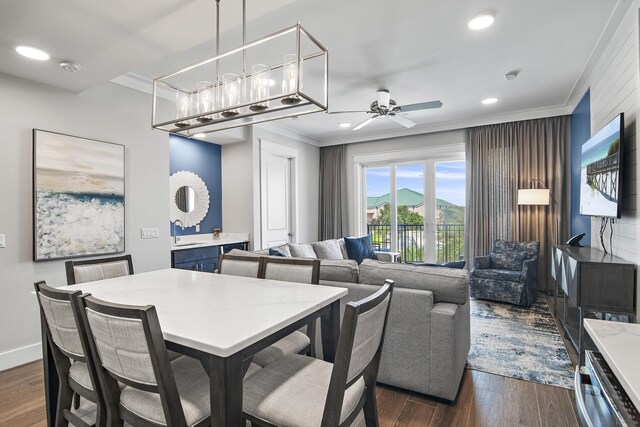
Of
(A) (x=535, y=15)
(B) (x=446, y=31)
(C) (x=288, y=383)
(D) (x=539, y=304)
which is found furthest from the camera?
(D) (x=539, y=304)

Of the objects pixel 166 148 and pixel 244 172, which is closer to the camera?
pixel 166 148

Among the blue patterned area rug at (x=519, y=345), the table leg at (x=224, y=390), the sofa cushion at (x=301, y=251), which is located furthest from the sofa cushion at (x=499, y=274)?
the table leg at (x=224, y=390)

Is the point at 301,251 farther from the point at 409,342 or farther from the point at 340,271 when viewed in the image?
the point at 409,342

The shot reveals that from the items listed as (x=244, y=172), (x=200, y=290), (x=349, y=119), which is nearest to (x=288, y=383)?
(x=200, y=290)

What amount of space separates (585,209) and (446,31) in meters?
2.32

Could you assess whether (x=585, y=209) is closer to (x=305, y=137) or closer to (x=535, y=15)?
(x=535, y=15)

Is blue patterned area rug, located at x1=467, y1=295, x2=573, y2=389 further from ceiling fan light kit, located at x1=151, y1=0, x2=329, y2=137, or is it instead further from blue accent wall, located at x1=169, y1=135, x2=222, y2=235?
blue accent wall, located at x1=169, y1=135, x2=222, y2=235

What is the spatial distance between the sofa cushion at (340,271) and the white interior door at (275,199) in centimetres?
272

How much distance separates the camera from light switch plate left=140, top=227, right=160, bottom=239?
359 centimetres

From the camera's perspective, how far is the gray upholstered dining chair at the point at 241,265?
2.26m

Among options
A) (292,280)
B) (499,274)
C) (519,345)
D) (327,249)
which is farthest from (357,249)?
(292,280)

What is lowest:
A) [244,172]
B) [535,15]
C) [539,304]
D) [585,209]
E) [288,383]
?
[539,304]

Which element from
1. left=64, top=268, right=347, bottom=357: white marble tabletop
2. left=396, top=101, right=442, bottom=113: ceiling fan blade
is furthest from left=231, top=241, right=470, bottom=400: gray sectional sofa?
left=396, top=101, right=442, bottom=113: ceiling fan blade

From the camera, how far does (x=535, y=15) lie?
2510 mm
